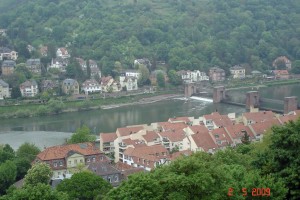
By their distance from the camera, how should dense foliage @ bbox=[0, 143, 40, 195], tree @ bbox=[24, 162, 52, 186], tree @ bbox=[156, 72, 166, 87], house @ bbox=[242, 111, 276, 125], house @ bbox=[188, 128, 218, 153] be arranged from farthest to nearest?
tree @ bbox=[156, 72, 166, 87] < house @ bbox=[242, 111, 276, 125] < house @ bbox=[188, 128, 218, 153] < dense foliage @ bbox=[0, 143, 40, 195] < tree @ bbox=[24, 162, 52, 186]

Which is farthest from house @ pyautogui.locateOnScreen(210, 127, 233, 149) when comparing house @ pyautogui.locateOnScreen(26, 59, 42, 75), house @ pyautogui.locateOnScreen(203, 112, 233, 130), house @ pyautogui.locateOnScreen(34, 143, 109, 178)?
house @ pyautogui.locateOnScreen(26, 59, 42, 75)

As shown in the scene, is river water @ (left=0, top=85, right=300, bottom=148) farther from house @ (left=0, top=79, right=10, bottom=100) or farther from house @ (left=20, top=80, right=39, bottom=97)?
house @ (left=0, top=79, right=10, bottom=100)

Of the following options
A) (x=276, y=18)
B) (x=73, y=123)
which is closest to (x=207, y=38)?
(x=276, y=18)

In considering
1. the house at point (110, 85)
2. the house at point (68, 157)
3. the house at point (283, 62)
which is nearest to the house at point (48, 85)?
the house at point (110, 85)

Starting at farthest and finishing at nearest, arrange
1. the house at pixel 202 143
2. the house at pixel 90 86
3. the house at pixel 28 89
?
the house at pixel 90 86 < the house at pixel 28 89 < the house at pixel 202 143

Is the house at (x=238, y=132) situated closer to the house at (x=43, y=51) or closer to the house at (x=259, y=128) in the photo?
the house at (x=259, y=128)

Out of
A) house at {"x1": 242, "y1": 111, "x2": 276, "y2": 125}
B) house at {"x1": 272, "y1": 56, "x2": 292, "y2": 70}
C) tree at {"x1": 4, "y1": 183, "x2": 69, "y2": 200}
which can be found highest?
house at {"x1": 272, "y1": 56, "x2": 292, "y2": 70}
